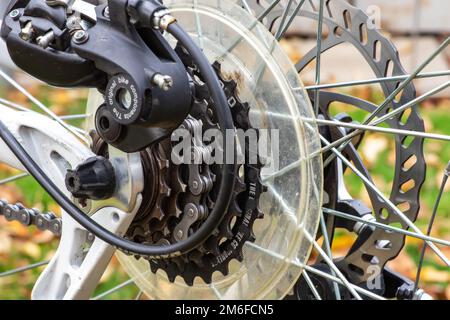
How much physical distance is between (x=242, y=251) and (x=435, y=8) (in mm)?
2329

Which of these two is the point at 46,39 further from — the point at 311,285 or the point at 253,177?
the point at 311,285

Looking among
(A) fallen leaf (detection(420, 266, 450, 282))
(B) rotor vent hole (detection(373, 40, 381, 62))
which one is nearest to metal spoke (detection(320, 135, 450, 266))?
(B) rotor vent hole (detection(373, 40, 381, 62))

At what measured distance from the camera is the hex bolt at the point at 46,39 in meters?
1.19

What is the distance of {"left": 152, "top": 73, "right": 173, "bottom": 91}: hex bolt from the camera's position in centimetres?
110

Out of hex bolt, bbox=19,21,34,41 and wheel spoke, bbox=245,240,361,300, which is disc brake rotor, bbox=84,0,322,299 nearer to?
wheel spoke, bbox=245,240,361,300

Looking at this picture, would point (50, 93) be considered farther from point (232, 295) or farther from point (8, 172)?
point (232, 295)

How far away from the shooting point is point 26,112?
1.37 meters

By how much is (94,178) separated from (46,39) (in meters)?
0.19

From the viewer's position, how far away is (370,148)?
2.73 metres

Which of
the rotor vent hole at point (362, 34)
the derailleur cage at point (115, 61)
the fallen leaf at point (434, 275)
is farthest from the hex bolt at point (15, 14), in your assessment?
the fallen leaf at point (434, 275)

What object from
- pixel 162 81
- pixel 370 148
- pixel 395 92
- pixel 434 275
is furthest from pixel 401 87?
pixel 370 148

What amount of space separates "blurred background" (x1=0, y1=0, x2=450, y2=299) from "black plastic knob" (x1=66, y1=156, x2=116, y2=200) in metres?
0.25

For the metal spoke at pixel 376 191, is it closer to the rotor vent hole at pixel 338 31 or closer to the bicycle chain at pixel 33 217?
the rotor vent hole at pixel 338 31

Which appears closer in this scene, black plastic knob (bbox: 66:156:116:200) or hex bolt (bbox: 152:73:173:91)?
hex bolt (bbox: 152:73:173:91)
